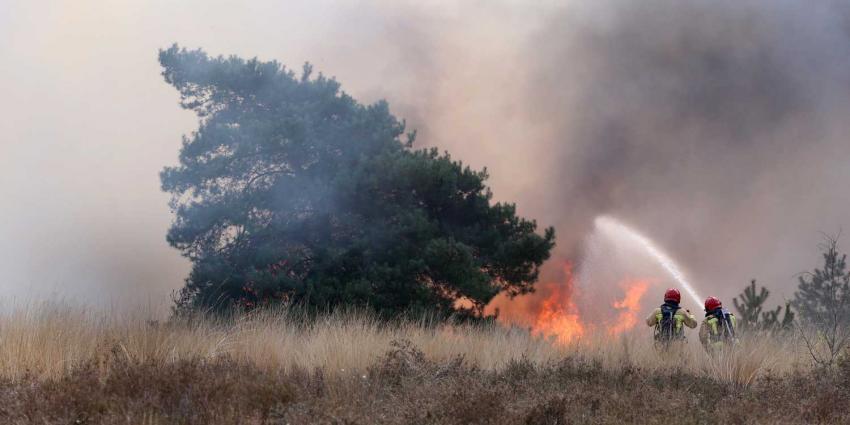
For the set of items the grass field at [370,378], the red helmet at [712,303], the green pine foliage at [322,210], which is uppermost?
the green pine foliage at [322,210]

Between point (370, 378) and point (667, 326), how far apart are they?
605 centimetres

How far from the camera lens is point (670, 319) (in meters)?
14.7

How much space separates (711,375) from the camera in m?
12.6

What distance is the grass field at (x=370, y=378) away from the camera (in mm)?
8500

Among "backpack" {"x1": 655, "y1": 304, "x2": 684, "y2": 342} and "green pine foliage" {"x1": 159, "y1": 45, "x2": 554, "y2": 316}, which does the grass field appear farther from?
"green pine foliage" {"x1": 159, "y1": 45, "x2": 554, "y2": 316}

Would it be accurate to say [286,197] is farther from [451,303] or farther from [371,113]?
[451,303]

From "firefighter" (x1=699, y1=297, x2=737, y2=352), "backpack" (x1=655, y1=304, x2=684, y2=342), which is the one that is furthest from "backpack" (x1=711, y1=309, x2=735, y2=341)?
"backpack" (x1=655, y1=304, x2=684, y2=342)

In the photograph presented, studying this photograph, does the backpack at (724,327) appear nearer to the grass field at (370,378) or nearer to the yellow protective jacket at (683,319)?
the grass field at (370,378)

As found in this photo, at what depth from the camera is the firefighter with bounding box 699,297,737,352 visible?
13477 millimetres

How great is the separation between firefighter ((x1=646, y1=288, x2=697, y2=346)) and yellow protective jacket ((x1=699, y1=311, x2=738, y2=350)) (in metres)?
0.55

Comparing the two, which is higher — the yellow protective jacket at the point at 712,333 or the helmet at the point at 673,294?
the helmet at the point at 673,294

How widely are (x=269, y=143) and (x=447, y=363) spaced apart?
11.6 meters

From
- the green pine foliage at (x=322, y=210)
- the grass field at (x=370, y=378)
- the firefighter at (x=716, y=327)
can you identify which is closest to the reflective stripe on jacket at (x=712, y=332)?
the firefighter at (x=716, y=327)

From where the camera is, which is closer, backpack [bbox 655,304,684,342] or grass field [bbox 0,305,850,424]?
grass field [bbox 0,305,850,424]
